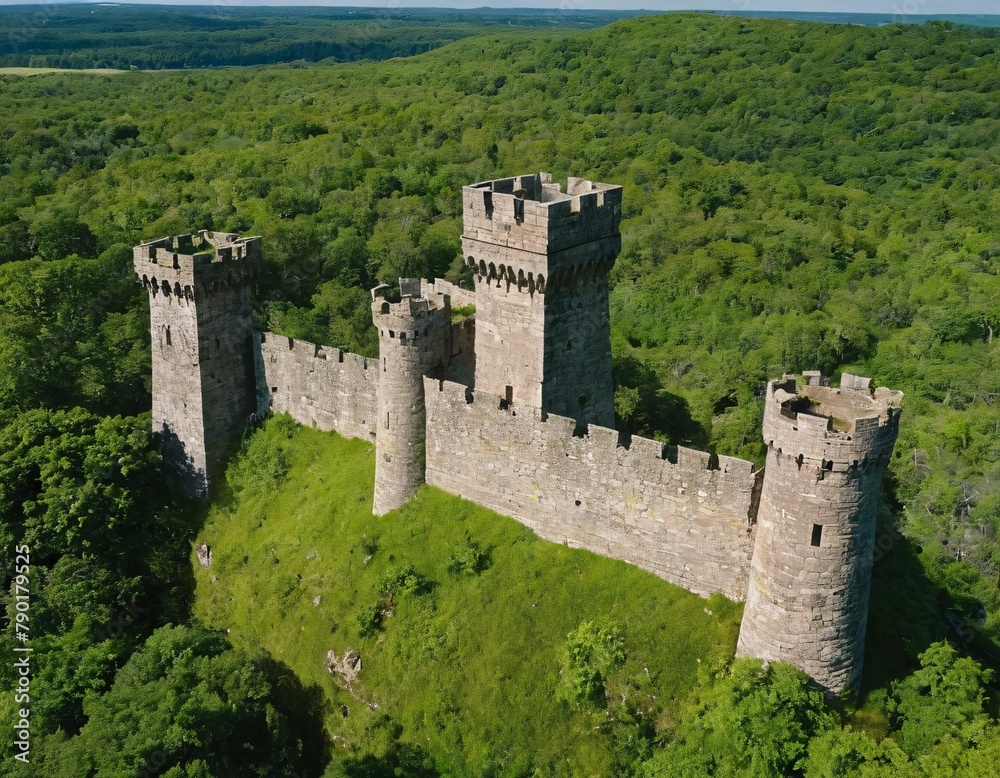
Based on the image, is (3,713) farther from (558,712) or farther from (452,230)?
(452,230)

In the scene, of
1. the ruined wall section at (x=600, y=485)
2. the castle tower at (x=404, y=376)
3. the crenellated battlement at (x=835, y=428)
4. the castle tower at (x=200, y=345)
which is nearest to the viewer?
the crenellated battlement at (x=835, y=428)

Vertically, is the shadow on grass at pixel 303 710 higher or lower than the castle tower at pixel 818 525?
lower

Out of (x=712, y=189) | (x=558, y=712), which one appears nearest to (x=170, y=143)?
(x=712, y=189)

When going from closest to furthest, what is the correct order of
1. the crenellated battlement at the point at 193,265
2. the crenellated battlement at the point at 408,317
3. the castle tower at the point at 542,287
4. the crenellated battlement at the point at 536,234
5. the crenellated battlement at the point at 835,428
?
1. the crenellated battlement at the point at 835,428
2. the crenellated battlement at the point at 536,234
3. the castle tower at the point at 542,287
4. the crenellated battlement at the point at 408,317
5. the crenellated battlement at the point at 193,265

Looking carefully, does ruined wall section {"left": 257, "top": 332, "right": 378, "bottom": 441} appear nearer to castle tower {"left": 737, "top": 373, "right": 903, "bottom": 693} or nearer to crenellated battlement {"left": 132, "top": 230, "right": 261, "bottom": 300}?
crenellated battlement {"left": 132, "top": 230, "right": 261, "bottom": 300}

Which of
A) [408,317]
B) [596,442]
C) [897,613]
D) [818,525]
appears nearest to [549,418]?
[596,442]

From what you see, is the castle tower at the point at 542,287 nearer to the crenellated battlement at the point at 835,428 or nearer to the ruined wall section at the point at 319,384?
the ruined wall section at the point at 319,384

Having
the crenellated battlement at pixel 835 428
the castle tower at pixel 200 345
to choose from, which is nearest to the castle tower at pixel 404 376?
the castle tower at pixel 200 345

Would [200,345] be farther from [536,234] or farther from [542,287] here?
[536,234]
